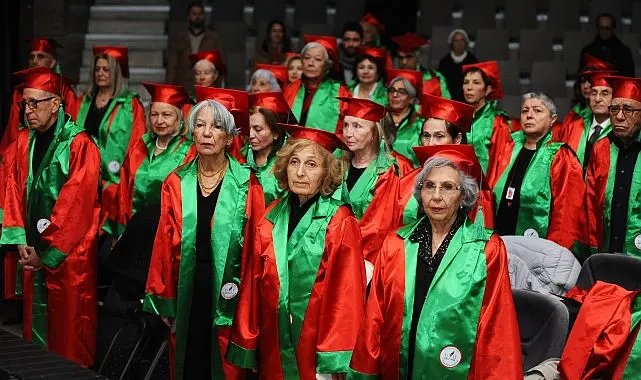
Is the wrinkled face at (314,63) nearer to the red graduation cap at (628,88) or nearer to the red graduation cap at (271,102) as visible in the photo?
the red graduation cap at (271,102)

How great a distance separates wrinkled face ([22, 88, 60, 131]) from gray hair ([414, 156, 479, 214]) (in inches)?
94.4

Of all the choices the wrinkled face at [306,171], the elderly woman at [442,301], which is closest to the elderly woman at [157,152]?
the wrinkled face at [306,171]

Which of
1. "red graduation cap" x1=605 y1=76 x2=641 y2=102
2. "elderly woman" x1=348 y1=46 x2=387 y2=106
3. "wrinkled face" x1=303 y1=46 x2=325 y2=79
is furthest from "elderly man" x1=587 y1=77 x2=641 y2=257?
"wrinkled face" x1=303 y1=46 x2=325 y2=79

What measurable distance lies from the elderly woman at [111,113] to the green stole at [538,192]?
2.40 m

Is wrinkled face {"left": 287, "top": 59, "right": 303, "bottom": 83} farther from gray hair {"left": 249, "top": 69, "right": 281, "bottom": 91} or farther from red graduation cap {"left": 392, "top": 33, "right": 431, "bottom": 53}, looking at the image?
red graduation cap {"left": 392, "top": 33, "right": 431, "bottom": 53}

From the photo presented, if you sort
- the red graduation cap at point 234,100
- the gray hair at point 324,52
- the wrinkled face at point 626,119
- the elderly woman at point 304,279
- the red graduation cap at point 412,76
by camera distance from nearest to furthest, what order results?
the elderly woman at point 304,279 < the red graduation cap at point 234,100 < the wrinkled face at point 626,119 < the red graduation cap at point 412,76 < the gray hair at point 324,52

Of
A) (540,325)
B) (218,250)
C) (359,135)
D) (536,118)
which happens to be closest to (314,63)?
(536,118)

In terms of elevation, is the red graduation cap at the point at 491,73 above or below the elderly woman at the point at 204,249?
above

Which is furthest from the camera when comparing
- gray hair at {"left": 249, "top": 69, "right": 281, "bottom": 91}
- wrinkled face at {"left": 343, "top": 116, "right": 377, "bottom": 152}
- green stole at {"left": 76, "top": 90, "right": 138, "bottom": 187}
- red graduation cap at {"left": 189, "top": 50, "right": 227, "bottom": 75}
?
red graduation cap at {"left": 189, "top": 50, "right": 227, "bottom": 75}

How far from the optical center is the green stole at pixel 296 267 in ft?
14.9

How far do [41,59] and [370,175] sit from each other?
3.52 meters

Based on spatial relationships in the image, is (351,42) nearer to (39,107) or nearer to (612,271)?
(39,107)

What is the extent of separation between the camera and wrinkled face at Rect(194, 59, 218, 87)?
795cm

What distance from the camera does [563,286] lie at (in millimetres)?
5391
